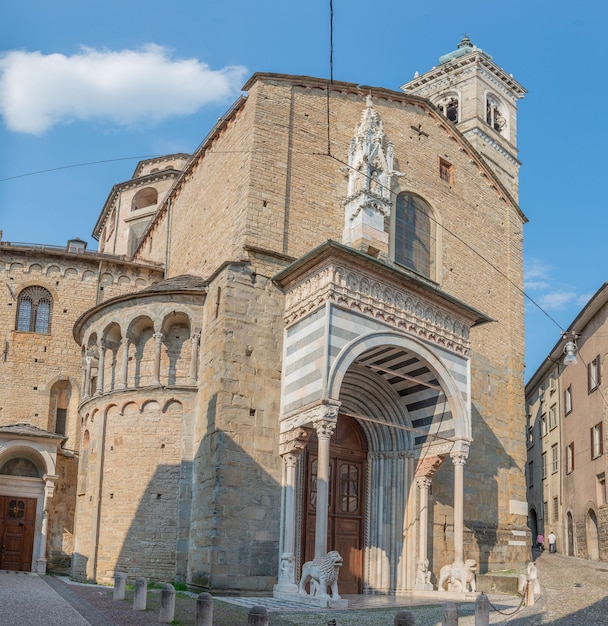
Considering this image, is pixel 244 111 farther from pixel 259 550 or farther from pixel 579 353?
pixel 579 353

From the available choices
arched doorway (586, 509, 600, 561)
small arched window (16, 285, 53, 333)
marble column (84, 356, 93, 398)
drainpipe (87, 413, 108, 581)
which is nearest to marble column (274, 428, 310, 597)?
drainpipe (87, 413, 108, 581)

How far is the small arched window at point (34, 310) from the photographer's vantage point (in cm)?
2469

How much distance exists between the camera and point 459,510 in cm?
1775

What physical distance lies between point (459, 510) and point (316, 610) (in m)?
5.33

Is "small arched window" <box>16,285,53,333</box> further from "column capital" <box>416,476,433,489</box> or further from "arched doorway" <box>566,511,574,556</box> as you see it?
"arched doorway" <box>566,511,574,556</box>

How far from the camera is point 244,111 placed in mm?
19844

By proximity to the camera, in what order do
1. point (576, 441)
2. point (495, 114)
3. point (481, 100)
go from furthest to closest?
point (495, 114), point (481, 100), point (576, 441)

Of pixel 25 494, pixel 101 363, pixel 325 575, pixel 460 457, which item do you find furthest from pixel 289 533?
pixel 25 494

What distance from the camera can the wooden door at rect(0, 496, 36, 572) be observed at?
21.7 m

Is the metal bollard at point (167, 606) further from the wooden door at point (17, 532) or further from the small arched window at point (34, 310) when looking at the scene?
the small arched window at point (34, 310)

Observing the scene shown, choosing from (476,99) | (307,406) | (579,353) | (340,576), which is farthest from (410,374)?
(476,99)

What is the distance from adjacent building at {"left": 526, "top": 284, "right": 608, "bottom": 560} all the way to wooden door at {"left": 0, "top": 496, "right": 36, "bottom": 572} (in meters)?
16.5

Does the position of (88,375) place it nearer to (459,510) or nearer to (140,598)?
(140,598)

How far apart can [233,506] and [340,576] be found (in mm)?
3836
